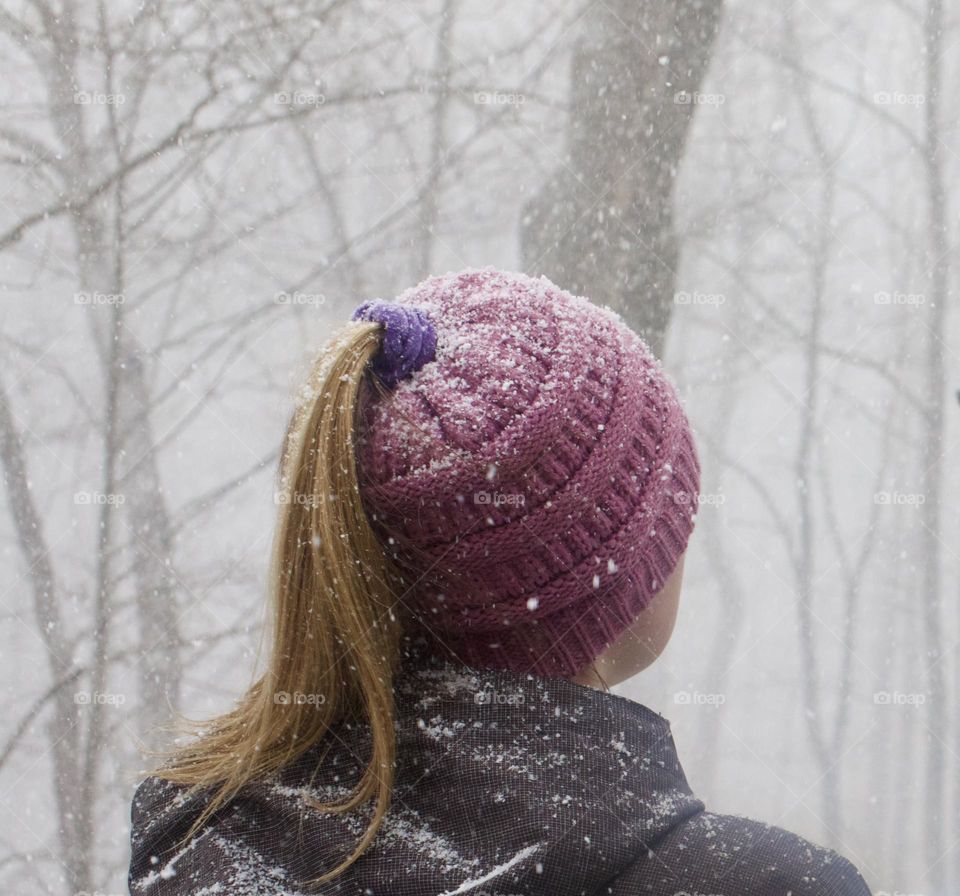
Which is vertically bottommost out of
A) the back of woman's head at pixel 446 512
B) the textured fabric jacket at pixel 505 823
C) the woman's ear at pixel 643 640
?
the textured fabric jacket at pixel 505 823

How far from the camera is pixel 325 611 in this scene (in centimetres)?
64

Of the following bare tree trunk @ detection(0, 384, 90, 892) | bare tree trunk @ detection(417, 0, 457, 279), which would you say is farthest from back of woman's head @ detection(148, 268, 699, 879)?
bare tree trunk @ detection(0, 384, 90, 892)

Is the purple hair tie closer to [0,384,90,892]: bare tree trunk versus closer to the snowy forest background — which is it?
the snowy forest background

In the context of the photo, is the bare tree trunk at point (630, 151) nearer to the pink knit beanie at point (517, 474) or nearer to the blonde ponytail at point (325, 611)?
the pink knit beanie at point (517, 474)

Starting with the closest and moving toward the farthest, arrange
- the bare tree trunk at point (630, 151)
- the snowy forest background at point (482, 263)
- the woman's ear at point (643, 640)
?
the woman's ear at point (643, 640) < the bare tree trunk at point (630, 151) < the snowy forest background at point (482, 263)

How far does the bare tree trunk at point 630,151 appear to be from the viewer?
1371mm

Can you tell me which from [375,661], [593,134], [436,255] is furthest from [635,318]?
[375,661]

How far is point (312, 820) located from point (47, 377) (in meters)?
1.34

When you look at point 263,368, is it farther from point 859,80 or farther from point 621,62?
point 859,80

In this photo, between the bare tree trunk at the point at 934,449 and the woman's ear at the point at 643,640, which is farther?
the bare tree trunk at the point at 934,449

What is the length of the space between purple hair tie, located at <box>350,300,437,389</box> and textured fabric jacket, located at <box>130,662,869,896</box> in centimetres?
23

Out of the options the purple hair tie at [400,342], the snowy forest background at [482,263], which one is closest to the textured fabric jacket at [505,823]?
the purple hair tie at [400,342]

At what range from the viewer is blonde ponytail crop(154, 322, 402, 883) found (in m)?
0.60

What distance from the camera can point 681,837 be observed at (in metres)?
0.57
